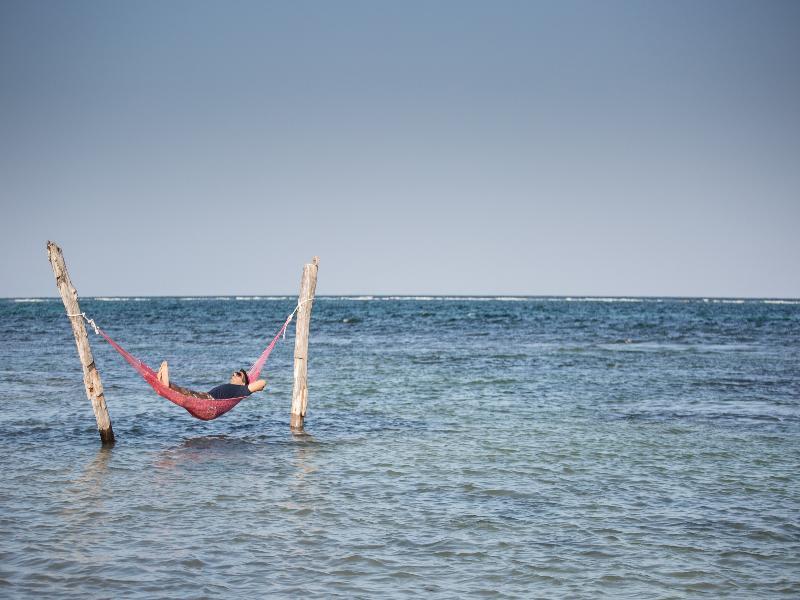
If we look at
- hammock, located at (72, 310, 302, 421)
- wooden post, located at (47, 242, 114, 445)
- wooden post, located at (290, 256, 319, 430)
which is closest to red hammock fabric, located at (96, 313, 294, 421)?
hammock, located at (72, 310, 302, 421)

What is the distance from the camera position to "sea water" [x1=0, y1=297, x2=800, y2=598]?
22.7 feet

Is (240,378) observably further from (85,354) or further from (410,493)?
(410,493)

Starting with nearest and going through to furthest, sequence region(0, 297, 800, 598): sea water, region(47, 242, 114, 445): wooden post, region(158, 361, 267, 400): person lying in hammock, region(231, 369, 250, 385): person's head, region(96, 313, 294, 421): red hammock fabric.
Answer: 1. region(0, 297, 800, 598): sea water
2. region(96, 313, 294, 421): red hammock fabric
3. region(158, 361, 267, 400): person lying in hammock
4. region(47, 242, 114, 445): wooden post
5. region(231, 369, 250, 385): person's head

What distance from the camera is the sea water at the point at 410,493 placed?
6.91 meters

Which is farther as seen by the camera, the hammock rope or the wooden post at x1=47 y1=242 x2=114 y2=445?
the wooden post at x1=47 y1=242 x2=114 y2=445

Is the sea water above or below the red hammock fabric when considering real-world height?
below

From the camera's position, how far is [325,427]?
48.0 ft

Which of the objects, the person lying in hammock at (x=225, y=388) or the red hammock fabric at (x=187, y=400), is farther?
the person lying in hammock at (x=225, y=388)

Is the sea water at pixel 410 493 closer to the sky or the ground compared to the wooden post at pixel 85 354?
closer to the ground

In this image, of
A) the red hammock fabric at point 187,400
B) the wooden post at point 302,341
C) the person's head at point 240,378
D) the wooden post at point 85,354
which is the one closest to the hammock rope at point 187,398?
the red hammock fabric at point 187,400

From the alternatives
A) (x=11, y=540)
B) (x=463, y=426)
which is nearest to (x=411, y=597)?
(x=11, y=540)

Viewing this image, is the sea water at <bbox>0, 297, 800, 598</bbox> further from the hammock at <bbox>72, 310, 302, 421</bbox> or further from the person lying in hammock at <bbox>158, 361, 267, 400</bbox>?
the person lying in hammock at <bbox>158, 361, 267, 400</bbox>

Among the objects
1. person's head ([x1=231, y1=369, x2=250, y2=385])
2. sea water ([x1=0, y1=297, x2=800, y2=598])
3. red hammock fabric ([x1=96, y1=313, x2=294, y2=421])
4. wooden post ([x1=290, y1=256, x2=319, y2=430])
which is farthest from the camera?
wooden post ([x1=290, y1=256, x2=319, y2=430])

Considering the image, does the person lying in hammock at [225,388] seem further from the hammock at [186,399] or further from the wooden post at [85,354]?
the wooden post at [85,354]
